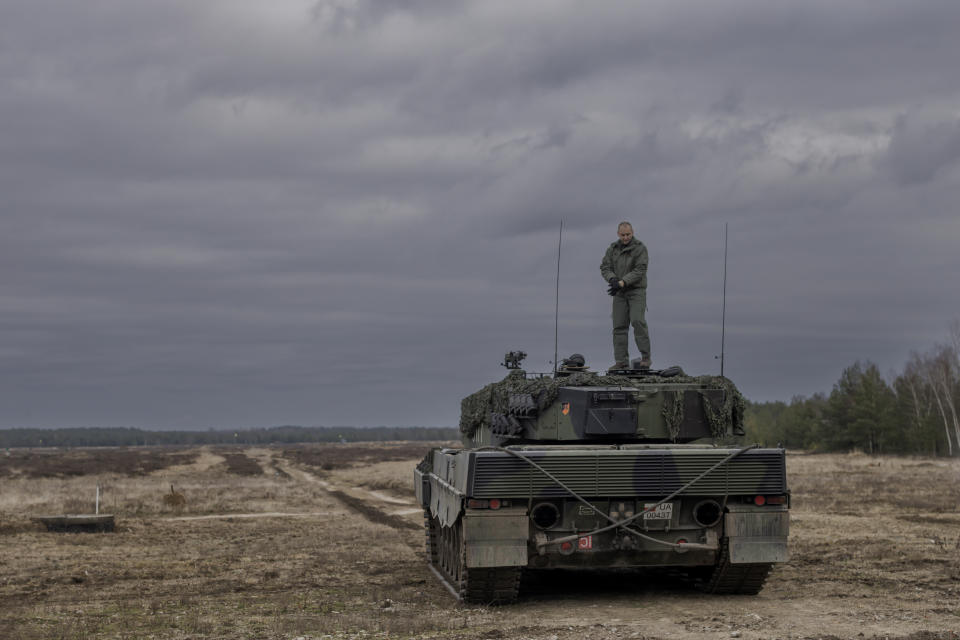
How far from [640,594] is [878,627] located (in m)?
3.51

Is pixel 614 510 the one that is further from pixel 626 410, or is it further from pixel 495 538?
pixel 626 410

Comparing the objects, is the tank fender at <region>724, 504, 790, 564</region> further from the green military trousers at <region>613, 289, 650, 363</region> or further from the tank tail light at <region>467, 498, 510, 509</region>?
the green military trousers at <region>613, 289, 650, 363</region>

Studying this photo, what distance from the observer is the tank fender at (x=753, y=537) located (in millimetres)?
12125

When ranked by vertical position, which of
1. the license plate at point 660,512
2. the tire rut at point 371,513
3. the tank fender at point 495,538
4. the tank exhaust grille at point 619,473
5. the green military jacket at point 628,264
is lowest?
the tire rut at point 371,513

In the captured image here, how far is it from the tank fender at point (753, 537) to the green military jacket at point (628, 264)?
4193 millimetres

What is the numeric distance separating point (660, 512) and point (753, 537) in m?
1.07

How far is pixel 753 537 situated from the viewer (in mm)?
12164

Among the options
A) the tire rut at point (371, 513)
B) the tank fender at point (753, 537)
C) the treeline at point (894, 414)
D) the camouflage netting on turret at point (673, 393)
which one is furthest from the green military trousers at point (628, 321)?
the treeline at point (894, 414)

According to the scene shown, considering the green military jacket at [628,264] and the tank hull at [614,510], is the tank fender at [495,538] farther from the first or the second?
the green military jacket at [628,264]

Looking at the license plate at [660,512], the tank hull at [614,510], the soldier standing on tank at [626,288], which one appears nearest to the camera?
the tank hull at [614,510]

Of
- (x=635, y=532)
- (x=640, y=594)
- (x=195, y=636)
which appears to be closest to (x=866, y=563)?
(x=640, y=594)

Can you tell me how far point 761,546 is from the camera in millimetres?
12133

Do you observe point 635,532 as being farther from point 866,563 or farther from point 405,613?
point 866,563

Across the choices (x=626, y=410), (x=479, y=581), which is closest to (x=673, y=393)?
(x=626, y=410)
